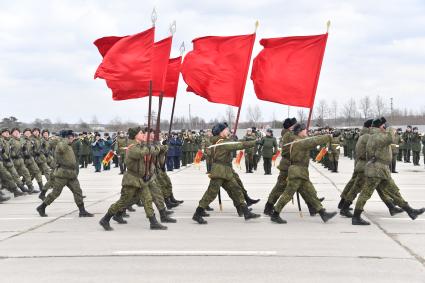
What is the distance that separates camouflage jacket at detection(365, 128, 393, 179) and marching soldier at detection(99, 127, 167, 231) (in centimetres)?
365

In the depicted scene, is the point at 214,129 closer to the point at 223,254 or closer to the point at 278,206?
the point at 278,206

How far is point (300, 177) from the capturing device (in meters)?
9.98

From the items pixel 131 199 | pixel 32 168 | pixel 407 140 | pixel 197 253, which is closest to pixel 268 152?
pixel 407 140

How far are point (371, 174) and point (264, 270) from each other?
403 centimetres

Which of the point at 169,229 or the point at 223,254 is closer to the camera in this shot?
the point at 223,254

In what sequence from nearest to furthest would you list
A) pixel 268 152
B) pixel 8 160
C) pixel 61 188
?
pixel 61 188 → pixel 8 160 → pixel 268 152

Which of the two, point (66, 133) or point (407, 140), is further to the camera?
point (407, 140)

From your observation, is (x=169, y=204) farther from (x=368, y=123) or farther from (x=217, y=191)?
(x=368, y=123)

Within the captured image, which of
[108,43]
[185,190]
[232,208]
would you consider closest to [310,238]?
[232,208]

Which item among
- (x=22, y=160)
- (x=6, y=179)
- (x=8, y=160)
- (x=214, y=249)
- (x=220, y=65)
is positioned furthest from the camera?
(x=22, y=160)

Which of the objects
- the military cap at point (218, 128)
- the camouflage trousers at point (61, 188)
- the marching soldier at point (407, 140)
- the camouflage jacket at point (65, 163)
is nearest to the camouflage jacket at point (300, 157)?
the military cap at point (218, 128)

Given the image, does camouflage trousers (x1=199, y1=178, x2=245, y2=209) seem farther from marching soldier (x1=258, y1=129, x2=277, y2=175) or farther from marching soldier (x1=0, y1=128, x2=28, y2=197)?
marching soldier (x1=258, y1=129, x2=277, y2=175)

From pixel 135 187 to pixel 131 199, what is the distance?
0.84 feet

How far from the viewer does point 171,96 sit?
13672 millimetres
